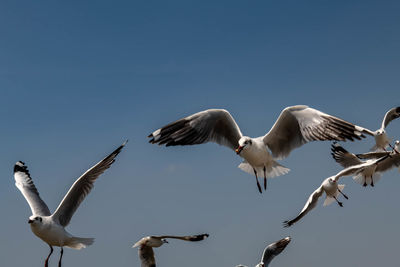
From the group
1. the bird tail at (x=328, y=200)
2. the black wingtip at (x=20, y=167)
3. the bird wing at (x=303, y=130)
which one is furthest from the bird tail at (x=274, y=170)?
the black wingtip at (x=20, y=167)

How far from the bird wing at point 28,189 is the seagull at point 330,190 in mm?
4024

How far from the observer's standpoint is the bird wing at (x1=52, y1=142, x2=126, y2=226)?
8.90m

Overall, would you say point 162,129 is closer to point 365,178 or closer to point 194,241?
point 194,241

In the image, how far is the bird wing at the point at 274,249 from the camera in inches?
379

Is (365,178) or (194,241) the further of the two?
(365,178)

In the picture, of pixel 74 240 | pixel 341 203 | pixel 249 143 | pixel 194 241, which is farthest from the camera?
pixel 341 203

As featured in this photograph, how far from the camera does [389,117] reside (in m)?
12.1

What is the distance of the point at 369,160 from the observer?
10.8 m

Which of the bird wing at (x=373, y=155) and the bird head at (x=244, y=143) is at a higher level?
the bird head at (x=244, y=143)

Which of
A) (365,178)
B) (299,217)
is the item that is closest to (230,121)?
(299,217)

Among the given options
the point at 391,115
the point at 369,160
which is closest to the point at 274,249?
the point at 369,160

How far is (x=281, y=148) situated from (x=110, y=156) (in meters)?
2.70

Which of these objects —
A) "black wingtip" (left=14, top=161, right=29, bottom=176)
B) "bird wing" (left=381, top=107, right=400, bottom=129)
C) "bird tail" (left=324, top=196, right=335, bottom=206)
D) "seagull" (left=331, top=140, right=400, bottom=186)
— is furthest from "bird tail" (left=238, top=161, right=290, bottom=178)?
"black wingtip" (left=14, top=161, right=29, bottom=176)

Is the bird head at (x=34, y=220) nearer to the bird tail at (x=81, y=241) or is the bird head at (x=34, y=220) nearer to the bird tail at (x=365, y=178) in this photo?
the bird tail at (x=81, y=241)
